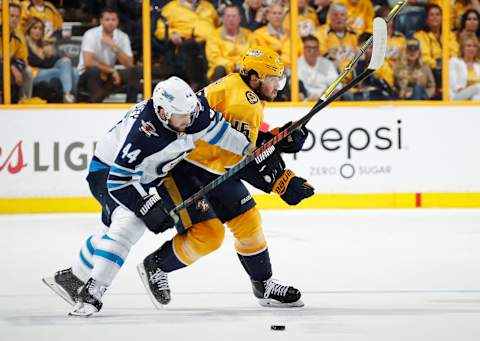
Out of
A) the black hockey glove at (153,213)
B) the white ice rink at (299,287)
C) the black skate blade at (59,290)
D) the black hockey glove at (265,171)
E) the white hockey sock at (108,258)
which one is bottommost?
the white ice rink at (299,287)

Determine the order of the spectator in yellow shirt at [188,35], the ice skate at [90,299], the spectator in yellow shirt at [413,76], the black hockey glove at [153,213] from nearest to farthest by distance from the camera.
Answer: the black hockey glove at [153,213], the ice skate at [90,299], the spectator in yellow shirt at [188,35], the spectator in yellow shirt at [413,76]

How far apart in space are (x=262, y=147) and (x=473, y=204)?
4411mm

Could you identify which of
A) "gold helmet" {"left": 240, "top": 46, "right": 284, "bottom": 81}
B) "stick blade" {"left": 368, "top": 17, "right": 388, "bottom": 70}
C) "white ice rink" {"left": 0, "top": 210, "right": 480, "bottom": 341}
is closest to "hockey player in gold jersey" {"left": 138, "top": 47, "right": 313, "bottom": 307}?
"gold helmet" {"left": 240, "top": 46, "right": 284, "bottom": 81}

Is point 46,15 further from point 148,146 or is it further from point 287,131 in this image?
point 148,146

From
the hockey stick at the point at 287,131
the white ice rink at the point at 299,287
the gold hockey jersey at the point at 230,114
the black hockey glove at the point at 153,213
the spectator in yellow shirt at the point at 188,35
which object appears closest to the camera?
Answer: the white ice rink at the point at 299,287

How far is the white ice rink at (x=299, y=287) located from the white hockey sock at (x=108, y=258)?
155 millimetres

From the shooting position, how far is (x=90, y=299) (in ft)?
12.6

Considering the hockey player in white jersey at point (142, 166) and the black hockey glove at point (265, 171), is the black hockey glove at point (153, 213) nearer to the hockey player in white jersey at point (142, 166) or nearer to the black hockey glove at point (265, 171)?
the hockey player in white jersey at point (142, 166)

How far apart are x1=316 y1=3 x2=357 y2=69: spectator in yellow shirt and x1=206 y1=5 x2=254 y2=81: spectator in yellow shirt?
0.61 metres

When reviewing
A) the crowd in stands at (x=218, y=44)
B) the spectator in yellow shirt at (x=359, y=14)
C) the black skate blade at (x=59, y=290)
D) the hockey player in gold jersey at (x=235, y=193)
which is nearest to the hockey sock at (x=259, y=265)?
the hockey player in gold jersey at (x=235, y=193)

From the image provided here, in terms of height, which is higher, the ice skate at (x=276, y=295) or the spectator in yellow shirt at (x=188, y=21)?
the spectator in yellow shirt at (x=188, y=21)

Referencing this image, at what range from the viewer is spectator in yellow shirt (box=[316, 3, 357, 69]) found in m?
8.63

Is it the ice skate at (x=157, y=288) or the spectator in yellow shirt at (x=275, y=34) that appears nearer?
the ice skate at (x=157, y=288)

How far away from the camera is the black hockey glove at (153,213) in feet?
12.3
